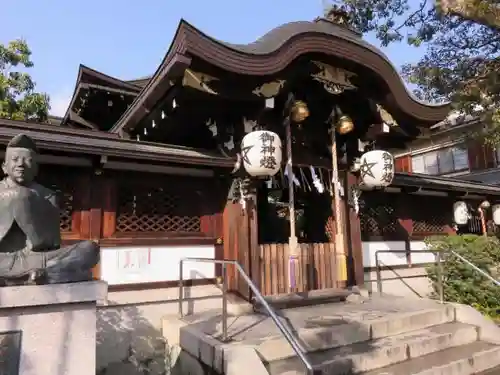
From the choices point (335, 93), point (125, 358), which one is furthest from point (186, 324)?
point (335, 93)

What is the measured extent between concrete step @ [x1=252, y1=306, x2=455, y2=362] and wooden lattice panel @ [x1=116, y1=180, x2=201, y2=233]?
7.47ft

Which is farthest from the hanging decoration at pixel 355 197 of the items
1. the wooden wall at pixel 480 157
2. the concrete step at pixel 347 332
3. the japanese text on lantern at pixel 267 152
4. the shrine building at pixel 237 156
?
the wooden wall at pixel 480 157

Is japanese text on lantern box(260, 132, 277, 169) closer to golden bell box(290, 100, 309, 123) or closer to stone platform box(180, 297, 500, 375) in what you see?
golden bell box(290, 100, 309, 123)

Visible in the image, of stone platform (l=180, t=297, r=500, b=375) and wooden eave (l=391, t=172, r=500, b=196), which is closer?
stone platform (l=180, t=297, r=500, b=375)

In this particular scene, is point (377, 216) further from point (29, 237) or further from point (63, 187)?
point (29, 237)

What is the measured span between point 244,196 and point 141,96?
8.16 ft

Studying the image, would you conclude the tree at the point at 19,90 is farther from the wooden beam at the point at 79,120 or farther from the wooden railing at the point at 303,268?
the wooden railing at the point at 303,268

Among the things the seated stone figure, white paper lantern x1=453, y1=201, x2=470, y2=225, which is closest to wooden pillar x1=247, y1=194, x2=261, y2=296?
the seated stone figure

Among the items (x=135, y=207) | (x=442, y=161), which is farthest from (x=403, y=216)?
(x=442, y=161)

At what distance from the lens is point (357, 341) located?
5.40 metres

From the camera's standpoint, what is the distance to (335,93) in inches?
280

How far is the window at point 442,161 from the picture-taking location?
2092 centimetres

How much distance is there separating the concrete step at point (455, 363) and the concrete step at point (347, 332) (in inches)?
21.0

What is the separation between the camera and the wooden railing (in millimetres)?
6867
